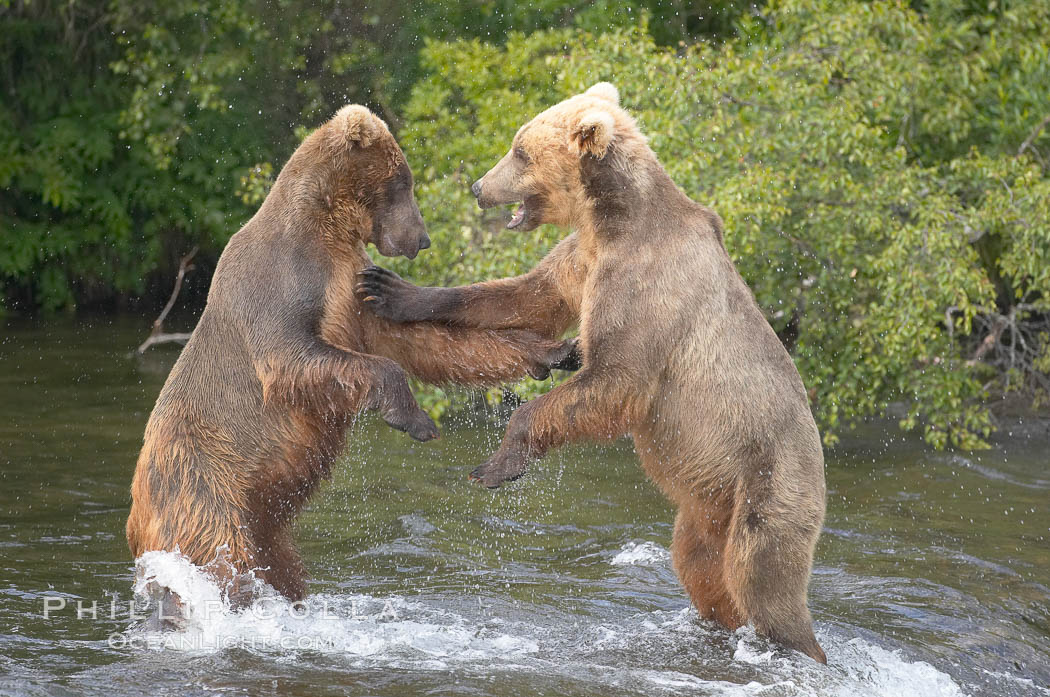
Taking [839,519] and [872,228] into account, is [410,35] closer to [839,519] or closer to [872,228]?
[872,228]

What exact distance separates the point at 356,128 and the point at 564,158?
80 centimetres

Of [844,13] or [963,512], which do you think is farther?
[844,13]

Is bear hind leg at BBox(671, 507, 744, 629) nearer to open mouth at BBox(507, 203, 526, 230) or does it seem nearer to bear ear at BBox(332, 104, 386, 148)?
open mouth at BBox(507, 203, 526, 230)

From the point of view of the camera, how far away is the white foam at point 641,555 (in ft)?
22.1

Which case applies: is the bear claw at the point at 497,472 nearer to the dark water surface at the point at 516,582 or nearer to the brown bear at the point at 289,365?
the brown bear at the point at 289,365

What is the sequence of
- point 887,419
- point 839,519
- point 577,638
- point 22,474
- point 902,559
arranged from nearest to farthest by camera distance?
point 577,638 → point 902,559 → point 839,519 → point 22,474 → point 887,419

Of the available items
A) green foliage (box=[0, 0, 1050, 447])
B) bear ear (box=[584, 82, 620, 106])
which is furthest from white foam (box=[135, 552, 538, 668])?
green foliage (box=[0, 0, 1050, 447])

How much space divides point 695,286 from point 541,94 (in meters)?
6.42

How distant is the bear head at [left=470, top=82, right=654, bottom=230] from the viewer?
4984mm

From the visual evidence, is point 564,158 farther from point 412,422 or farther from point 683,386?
point 412,422

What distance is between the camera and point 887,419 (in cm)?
1095

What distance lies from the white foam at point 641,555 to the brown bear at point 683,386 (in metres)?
1.53

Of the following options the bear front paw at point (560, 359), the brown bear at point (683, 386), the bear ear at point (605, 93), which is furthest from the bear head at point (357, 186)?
the bear ear at point (605, 93)

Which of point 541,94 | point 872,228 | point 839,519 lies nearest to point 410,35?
point 541,94
